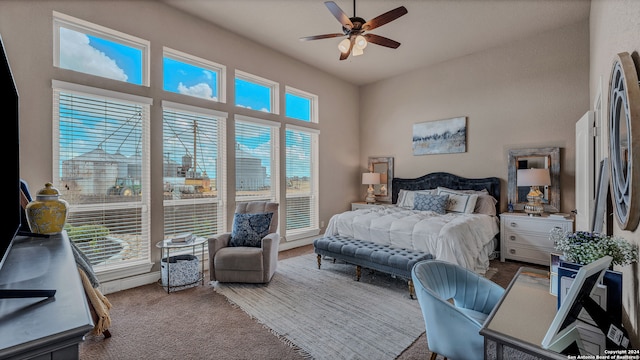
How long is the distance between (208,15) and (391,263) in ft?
13.2

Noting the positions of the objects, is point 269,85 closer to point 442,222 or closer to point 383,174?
point 383,174

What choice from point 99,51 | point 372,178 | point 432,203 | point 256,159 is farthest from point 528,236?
point 99,51

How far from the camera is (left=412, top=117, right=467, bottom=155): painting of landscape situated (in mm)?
5000

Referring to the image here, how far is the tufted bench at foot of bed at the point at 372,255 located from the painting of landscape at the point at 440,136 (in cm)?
274

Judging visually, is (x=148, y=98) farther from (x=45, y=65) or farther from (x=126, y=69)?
(x=45, y=65)

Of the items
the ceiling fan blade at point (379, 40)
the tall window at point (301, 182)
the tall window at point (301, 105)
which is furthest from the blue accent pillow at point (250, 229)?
the ceiling fan blade at point (379, 40)

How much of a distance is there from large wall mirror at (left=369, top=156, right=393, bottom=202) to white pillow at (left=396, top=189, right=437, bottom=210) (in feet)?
1.93

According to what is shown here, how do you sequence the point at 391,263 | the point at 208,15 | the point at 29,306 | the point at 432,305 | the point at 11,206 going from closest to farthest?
the point at 29,306 < the point at 11,206 < the point at 432,305 < the point at 391,263 < the point at 208,15

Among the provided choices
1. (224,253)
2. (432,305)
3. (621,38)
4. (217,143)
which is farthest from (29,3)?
(621,38)

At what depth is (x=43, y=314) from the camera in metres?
0.70

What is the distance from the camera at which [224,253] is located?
3.18 meters

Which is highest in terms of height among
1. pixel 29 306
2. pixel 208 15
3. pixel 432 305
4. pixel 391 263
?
pixel 208 15

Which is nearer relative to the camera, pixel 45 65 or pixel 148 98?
pixel 45 65

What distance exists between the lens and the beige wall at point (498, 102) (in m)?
4.02
